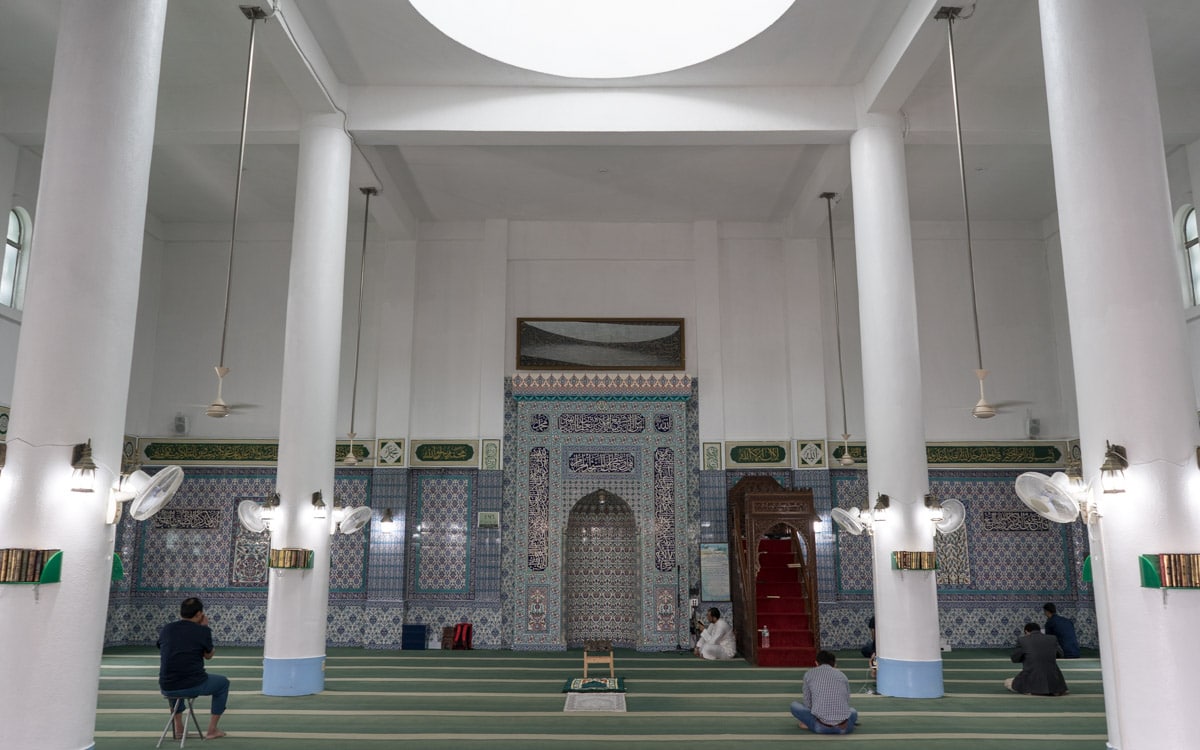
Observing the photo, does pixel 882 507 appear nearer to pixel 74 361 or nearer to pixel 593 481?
pixel 593 481

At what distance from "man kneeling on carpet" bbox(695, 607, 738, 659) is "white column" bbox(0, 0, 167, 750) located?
5.96 m

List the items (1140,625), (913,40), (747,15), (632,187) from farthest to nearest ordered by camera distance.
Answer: (632,187)
(747,15)
(913,40)
(1140,625)

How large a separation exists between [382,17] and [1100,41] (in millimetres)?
4484

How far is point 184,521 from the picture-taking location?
31.7 ft

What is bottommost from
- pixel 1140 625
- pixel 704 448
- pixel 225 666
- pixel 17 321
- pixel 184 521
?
pixel 225 666

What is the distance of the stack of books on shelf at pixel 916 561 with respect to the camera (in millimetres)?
6262

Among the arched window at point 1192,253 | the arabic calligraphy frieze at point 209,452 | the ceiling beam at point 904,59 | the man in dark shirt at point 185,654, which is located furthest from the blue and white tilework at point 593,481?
the man in dark shirt at point 185,654

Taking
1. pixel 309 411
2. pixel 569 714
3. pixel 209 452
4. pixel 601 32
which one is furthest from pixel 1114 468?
pixel 209 452

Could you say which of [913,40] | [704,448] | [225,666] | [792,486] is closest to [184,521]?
[225,666]

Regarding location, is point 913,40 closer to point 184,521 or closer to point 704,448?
point 704,448

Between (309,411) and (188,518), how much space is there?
162 inches

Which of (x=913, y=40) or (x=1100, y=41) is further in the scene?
(x=913, y=40)

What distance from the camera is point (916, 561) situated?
20.6ft

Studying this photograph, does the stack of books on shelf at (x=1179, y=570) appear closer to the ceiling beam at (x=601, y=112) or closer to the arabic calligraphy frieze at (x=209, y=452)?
the ceiling beam at (x=601, y=112)
